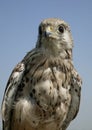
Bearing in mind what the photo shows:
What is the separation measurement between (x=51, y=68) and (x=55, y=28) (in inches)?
27.8

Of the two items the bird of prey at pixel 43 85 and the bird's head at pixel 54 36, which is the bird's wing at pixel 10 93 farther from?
the bird's head at pixel 54 36

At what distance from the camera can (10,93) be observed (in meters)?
9.12

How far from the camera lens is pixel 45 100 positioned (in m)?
8.91

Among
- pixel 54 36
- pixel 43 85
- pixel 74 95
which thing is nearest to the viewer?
pixel 43 85

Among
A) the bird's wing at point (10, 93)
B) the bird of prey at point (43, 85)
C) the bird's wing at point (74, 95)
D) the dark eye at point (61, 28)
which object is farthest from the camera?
the bird's wing at point (74, 95)

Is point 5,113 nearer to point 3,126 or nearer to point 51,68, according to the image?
point 3,126

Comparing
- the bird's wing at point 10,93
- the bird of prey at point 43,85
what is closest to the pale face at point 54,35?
the bird of prey at point 43,85

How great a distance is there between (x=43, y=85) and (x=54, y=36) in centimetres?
88

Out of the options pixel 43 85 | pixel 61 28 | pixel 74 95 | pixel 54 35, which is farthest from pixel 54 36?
pixel 74 95

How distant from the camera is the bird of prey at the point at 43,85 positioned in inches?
352

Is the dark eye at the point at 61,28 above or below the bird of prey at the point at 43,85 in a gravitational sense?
above

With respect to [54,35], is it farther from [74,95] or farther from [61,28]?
[74,95]

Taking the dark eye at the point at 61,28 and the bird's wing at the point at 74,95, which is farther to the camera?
the bird's wing at the point at 74,95

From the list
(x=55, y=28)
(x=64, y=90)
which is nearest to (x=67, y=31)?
(x=55, y=28)
